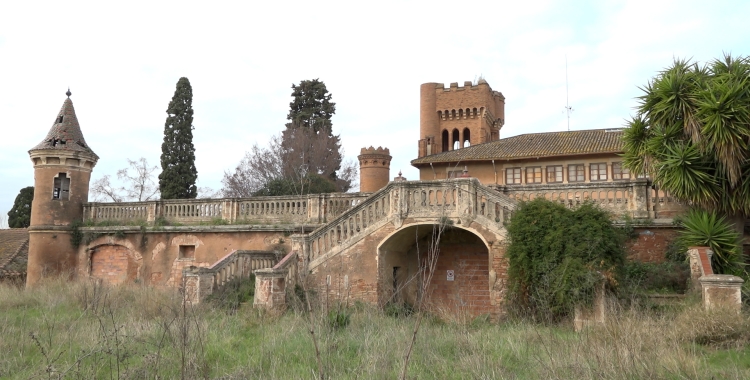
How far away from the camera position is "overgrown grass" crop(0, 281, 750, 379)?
6.92m

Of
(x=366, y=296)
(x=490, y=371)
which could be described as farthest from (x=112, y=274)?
(x=490, y=371)

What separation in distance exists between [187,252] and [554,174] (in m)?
17.3

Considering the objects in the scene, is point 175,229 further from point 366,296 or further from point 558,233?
point 558,233

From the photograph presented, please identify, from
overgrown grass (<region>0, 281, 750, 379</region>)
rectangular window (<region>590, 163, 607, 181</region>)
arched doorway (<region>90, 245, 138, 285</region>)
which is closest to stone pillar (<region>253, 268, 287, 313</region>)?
overgrown grass (<region>0, 281, 750, 379</region>)

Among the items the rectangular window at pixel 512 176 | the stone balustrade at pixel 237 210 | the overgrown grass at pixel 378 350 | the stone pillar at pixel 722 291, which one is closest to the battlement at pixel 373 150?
the rectangular window at pixel 512 176

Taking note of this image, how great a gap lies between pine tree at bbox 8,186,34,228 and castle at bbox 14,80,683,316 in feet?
53.5

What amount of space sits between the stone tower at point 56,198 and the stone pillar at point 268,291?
35.6 feet

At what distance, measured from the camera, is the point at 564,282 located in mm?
11375

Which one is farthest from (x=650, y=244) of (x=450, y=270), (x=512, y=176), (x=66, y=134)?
(x=66, y=134)

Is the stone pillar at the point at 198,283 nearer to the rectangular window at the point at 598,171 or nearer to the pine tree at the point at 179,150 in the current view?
the pine tree at the point at 179,150

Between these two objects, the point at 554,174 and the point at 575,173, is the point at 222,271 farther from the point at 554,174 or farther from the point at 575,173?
the point at 575,173

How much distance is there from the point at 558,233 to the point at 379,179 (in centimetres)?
2383

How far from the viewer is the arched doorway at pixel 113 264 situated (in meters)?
20.5

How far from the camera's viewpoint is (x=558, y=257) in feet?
38.5
